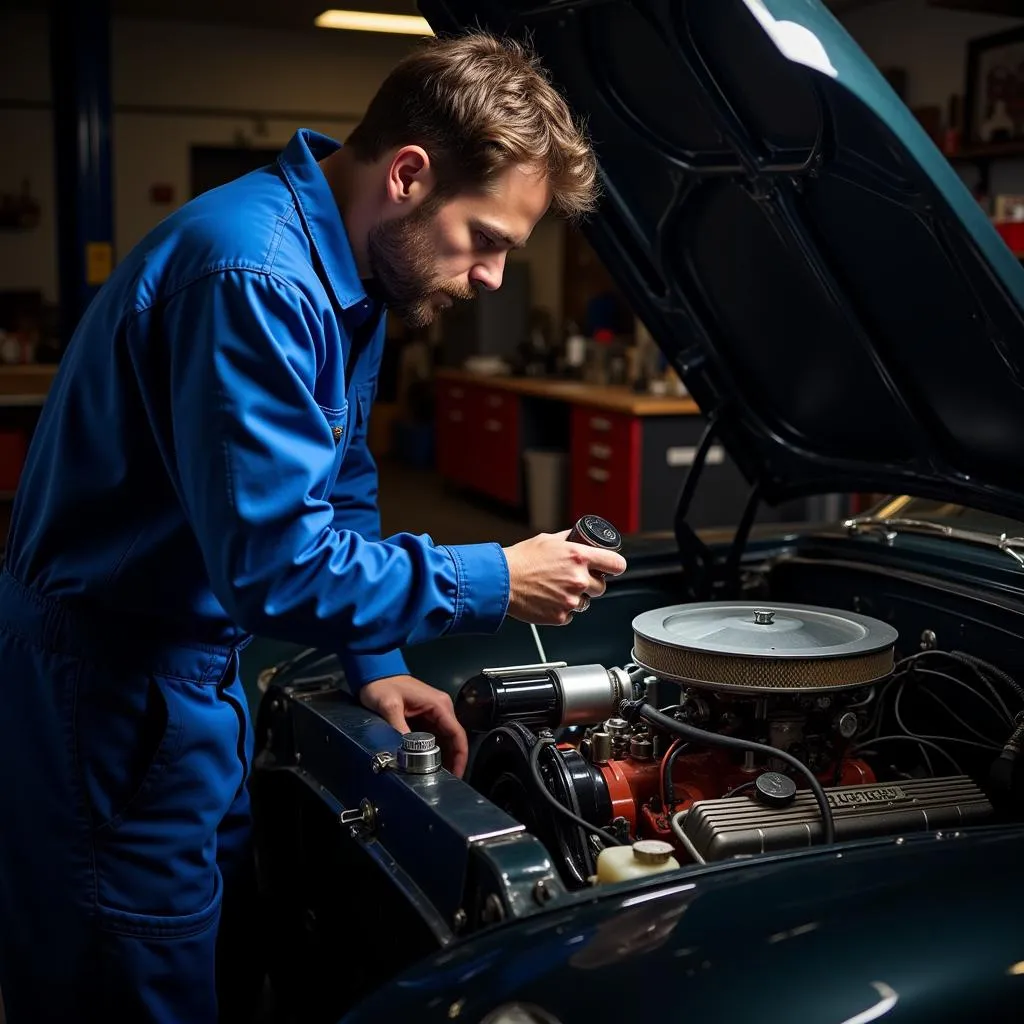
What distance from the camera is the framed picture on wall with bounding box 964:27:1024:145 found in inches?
286

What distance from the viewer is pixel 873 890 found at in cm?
114

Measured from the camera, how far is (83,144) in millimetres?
6621

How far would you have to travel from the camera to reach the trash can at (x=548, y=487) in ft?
23.9

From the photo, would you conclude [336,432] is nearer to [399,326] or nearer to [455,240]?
[455,240]

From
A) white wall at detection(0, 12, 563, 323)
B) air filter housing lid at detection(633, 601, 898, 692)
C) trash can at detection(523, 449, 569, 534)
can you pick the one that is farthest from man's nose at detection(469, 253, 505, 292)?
white wall at detection(0, 12, 563, 323)

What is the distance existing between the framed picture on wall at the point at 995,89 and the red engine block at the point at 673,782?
6.48m

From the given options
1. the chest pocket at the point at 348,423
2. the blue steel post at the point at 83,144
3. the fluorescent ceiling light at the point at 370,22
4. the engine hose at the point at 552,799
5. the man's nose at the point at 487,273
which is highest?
the fluorescent ceiling light at the point at 370,22

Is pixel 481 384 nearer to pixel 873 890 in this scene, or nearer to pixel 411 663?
pixel 411 663

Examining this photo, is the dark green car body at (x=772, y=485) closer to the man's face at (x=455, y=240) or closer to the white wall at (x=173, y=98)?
the man's face at (x=455, y=240)

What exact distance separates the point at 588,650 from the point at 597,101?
881 millimetres

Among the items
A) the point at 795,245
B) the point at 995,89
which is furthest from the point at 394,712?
the point at 995,89

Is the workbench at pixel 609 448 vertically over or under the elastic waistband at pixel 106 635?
under

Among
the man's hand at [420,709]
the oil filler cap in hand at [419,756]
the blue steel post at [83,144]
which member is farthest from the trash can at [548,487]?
the oil filler cap in hand at [419,756]

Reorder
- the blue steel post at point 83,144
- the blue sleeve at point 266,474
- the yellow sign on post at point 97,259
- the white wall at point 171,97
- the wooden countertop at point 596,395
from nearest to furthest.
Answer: the blue sleeve at point 266,474 < the wooden countertop at point 596,395 < the blue steel post at point 83,144 < the yellow sign on post at point 97,259 < the white wall at point 171,97
